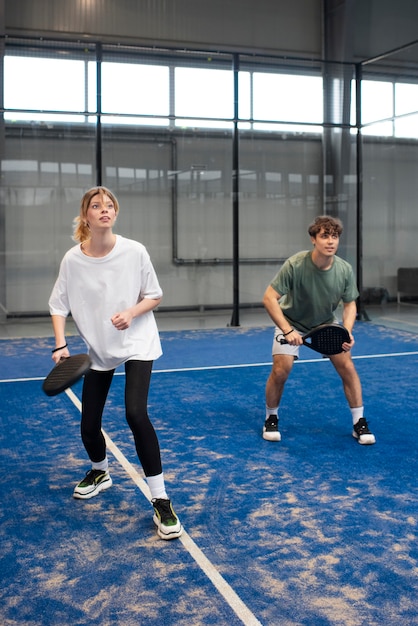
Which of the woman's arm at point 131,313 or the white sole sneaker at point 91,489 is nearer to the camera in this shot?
the woman's arm at point 131,313

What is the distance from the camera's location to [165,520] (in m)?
3.71

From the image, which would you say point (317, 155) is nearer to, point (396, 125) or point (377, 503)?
point (396, 125)

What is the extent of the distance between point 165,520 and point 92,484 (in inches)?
29.6

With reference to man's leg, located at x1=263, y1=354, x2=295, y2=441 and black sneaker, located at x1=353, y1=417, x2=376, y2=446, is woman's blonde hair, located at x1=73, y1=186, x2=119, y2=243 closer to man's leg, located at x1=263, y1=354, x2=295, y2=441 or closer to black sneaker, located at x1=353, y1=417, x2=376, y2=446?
man's leg, located at x1=263, y1=354, x2=295, y2=441

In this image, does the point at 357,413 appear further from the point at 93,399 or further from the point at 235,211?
the point at 235,211

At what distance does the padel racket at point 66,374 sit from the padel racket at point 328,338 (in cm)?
193

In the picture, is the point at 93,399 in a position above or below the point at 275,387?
above

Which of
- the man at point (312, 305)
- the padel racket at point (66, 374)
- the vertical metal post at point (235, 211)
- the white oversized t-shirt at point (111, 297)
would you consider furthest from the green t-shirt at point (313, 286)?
the vertical metal post at point (235, 211)

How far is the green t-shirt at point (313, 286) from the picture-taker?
541 centimetres

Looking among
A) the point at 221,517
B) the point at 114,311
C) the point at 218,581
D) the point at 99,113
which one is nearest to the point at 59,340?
the point at 114,311

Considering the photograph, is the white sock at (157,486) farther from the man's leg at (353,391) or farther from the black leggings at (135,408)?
the man's leg at (353,391)

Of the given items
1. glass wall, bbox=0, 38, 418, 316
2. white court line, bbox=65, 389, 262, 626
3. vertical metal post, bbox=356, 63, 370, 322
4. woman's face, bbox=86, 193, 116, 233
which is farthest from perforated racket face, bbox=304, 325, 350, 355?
vertical metal post, bbox=356, 63, 370, 322

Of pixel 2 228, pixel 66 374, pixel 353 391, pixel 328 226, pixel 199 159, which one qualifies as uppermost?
pixel 199 159

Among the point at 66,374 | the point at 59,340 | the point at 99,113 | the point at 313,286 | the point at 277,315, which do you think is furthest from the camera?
the point at 99,113
